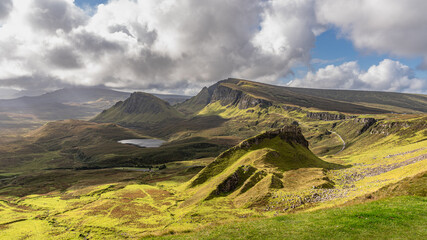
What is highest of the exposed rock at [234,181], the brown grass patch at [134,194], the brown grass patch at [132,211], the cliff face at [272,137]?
the cliff face at [272,137]

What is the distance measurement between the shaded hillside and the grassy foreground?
134 feet

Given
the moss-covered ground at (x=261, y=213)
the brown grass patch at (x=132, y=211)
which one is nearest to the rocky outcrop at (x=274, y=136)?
the moss-covered ground at (x=261, y=213)

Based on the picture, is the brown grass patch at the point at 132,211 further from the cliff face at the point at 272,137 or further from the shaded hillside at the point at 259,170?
the cliff face at the point at 272,137

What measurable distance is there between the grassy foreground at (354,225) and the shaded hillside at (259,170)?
40.7 m

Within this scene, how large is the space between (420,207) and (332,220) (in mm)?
12573

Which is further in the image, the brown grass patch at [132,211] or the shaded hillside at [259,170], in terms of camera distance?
the brown grass patch at [132,211]

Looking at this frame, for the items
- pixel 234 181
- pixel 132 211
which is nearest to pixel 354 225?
pixel 234 181

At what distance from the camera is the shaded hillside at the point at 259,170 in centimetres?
8225

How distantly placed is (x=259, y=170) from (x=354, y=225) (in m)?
68.8

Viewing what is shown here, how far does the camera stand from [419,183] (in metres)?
38.5

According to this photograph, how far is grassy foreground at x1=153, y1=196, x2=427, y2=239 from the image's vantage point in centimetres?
2666

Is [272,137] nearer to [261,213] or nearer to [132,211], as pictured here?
[261,213]

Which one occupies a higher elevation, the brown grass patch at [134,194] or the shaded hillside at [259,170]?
the shaded hillside at [259,170]

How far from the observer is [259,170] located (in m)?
97.1
